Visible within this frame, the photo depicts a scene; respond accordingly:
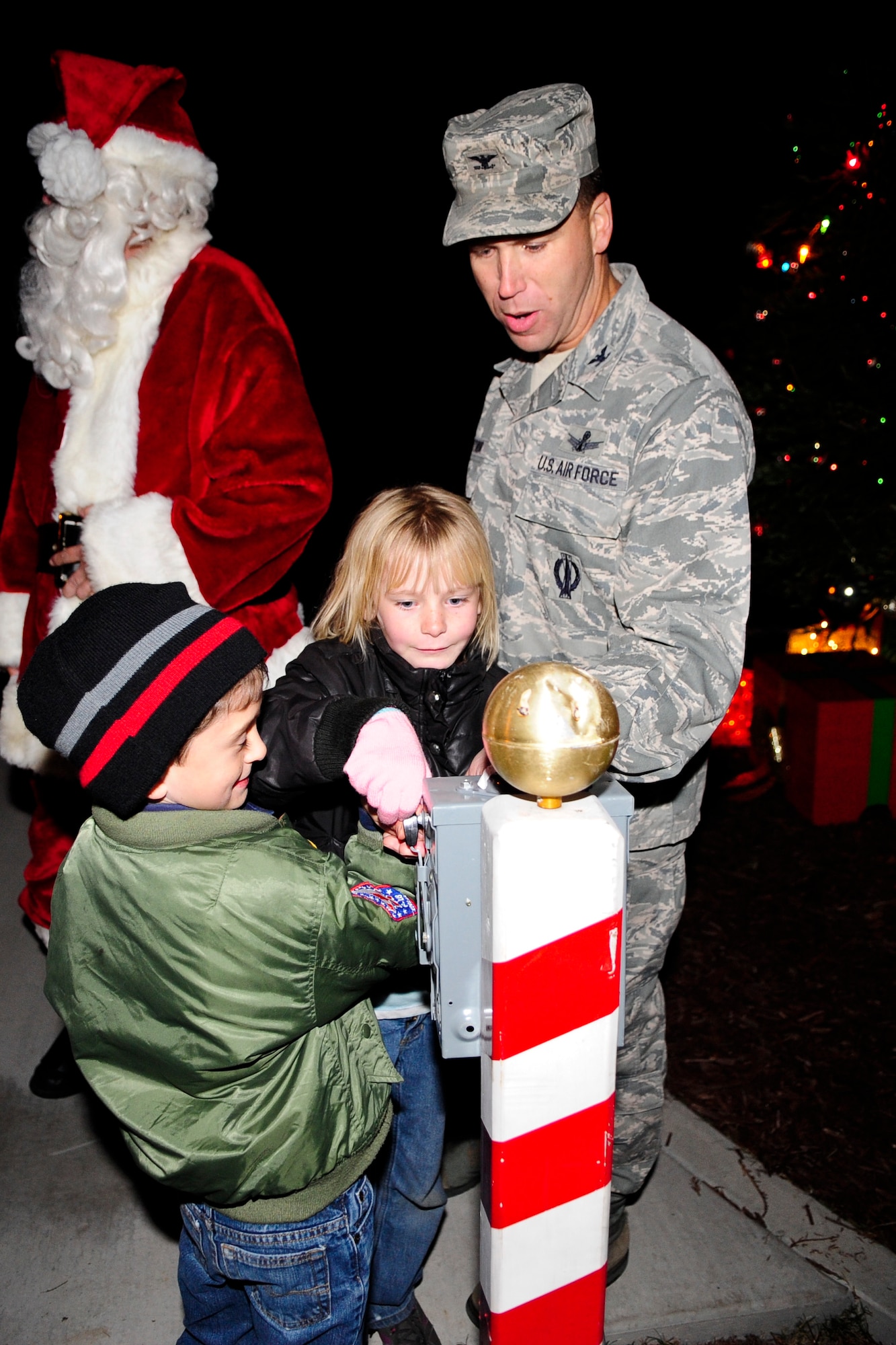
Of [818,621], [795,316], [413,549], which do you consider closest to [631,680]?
[413,549]

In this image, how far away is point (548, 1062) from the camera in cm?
113

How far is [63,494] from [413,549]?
1115mm

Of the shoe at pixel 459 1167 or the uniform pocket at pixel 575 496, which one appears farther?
the shoe at pixel 459 1167

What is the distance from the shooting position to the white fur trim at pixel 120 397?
2479 mm

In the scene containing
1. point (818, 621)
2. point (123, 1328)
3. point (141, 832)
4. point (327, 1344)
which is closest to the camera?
point (141, 832)

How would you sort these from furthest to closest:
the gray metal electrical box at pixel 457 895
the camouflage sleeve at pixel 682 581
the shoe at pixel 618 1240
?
1. the shoe at pixel 618 1240
2. the camouflage sleeve at pixel 682 581
3. the gray metal electrical box at pixel 457 895

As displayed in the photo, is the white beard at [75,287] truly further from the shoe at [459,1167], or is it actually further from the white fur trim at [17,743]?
the shoe at [459,1167]

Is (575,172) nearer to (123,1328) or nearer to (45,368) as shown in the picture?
(45,368)

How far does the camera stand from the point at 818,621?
496cm

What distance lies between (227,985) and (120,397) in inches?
64.4

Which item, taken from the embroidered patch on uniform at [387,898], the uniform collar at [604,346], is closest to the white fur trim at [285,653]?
the uniform collar at [604,346]

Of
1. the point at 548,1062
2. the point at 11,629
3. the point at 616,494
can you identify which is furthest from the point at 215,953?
the point at 11,629

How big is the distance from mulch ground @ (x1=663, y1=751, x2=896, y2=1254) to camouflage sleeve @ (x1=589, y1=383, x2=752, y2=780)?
159 centimetres

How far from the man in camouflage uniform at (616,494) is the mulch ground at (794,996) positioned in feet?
2.28
